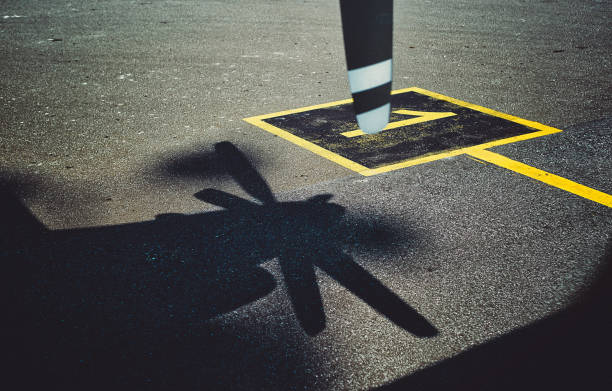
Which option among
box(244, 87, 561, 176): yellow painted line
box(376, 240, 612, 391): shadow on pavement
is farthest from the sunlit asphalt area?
box(244, 87, 561, 176): yellow painted line

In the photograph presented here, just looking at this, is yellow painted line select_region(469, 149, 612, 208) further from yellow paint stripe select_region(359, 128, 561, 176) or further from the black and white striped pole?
the black and white striped pole

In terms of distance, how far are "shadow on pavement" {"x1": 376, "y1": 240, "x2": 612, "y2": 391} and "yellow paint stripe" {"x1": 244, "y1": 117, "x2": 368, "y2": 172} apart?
2077 mm

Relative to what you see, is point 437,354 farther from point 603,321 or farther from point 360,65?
point 360,65

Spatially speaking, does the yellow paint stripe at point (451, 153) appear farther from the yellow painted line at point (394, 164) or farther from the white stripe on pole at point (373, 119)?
the white stripe on pole at point (373, 119)

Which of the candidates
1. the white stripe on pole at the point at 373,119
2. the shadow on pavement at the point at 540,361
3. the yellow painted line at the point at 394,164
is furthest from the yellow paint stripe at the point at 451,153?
the white stripe on pole at the point at 373,119

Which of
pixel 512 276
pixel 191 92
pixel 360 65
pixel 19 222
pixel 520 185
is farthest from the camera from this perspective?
pixel 191 92

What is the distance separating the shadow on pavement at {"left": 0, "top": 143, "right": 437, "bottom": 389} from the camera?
238 centimetres

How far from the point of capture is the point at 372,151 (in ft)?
15.2

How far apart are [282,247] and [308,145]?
1.76 m

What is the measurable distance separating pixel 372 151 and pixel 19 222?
284 centimetres

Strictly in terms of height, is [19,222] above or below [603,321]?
above

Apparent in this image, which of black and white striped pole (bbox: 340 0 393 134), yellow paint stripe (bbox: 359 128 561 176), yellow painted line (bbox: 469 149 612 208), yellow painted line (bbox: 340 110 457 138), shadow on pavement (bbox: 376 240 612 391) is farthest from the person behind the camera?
yellow painted line (bbox: 340 110 457 138)

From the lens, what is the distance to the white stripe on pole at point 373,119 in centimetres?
184

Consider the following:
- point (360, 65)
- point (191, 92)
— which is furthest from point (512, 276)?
point (191, 92)
